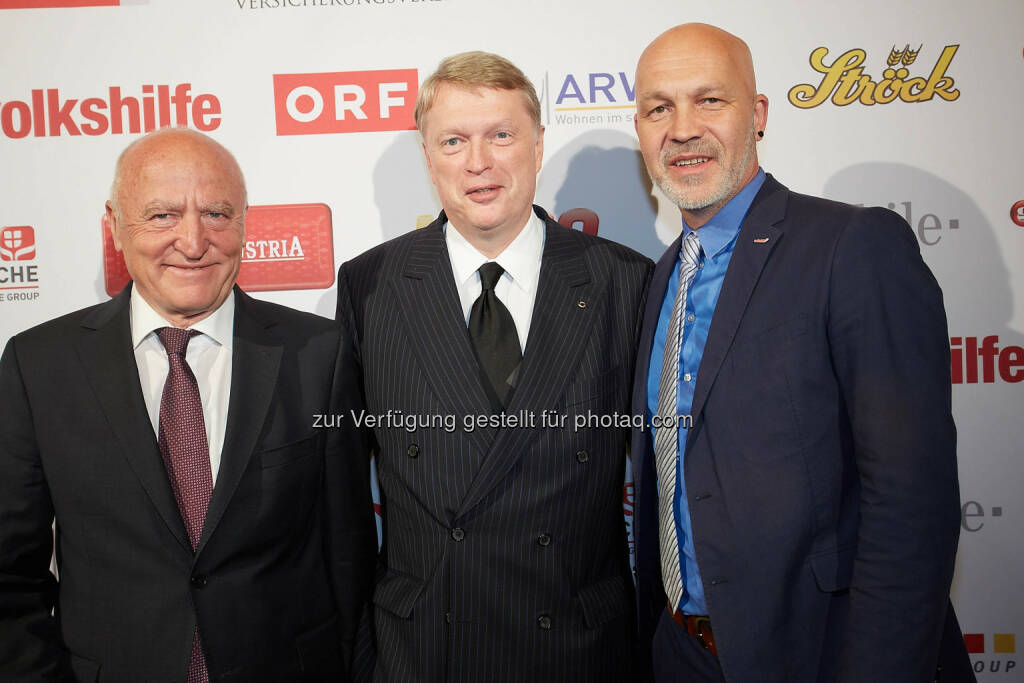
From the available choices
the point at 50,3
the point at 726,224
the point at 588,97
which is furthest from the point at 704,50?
the point at 50,3

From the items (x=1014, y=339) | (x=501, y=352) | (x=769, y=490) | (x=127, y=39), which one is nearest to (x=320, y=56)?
(x=127, y=39)

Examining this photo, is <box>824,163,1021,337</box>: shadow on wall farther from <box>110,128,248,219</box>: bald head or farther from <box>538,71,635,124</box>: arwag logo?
<box>110,128,248,219</box>: bald head

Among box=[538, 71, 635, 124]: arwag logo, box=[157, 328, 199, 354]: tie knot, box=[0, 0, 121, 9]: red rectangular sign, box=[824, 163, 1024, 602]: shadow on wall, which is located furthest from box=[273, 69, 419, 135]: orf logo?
box=[824, 163, 1024, 602]: shadow on wall

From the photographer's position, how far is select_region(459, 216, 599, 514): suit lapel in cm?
192

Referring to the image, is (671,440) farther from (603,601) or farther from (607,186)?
(607,186)

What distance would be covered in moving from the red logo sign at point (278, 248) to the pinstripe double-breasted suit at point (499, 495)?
854 millimetres

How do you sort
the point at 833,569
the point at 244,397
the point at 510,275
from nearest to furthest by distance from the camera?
the point at 833,569 → the point at 244,397 → the point at 510,275

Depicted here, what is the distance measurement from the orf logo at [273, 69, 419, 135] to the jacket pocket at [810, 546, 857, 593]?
210 cm

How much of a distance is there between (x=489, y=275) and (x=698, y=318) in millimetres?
599

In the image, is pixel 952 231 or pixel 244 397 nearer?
pixel 244 397

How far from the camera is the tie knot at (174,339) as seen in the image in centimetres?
189

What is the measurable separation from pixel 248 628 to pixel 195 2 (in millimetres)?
2327

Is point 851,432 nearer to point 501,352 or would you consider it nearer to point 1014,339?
point 501,352

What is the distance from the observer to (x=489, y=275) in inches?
82.7
